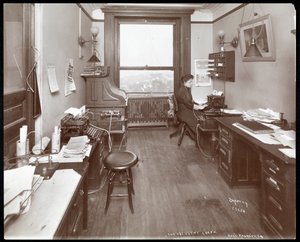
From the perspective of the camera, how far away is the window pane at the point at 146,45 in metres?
7.00

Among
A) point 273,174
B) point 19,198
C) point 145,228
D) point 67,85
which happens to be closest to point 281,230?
point 273,174

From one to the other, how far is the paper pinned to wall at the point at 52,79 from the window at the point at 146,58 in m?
3.69

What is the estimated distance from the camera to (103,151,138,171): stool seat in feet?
9.51

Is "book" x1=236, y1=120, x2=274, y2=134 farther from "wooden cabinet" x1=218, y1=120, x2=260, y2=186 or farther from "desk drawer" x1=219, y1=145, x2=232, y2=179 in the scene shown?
"desk drawer" x1=219, y1=145, x2=232, y2=179

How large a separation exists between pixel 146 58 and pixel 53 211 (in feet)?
19.8

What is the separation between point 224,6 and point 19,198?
18.9 feet

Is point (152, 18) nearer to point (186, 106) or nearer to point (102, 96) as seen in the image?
point (186, 106)

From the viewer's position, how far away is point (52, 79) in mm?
3361

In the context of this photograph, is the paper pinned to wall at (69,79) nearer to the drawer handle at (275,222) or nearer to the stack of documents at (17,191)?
the stack of documents at (17,191)

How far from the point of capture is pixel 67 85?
4188 mm

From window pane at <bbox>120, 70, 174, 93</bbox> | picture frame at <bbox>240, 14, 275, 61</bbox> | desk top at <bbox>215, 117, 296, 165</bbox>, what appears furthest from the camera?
window pane at <bbox>120, 70, 174, 93</bbox>

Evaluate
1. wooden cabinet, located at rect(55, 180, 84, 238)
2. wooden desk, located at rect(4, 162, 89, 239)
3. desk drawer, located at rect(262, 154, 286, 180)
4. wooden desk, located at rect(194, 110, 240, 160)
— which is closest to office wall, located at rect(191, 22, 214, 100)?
wooden desk, located at rect(194, 110, 240, 160)

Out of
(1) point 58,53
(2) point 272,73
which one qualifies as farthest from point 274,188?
(1) point 58,53

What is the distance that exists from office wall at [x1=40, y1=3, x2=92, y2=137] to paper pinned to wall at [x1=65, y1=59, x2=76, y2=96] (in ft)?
0.28
